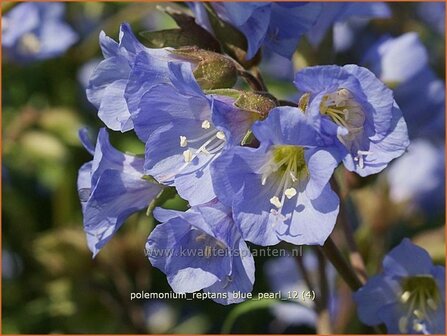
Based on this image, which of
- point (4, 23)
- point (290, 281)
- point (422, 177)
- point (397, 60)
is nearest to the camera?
point (397, 60)

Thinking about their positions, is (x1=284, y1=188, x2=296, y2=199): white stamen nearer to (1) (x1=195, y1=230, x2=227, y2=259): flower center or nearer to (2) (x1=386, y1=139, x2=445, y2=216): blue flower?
(1) (x1=195, y1=230, x2=227, y2=259): flower center

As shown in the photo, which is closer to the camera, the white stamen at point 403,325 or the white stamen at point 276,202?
the white stamen at point 276,202

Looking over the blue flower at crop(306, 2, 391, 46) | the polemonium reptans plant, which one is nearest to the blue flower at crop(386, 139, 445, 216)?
the blue flower at crop(306, 2, 391, 46)

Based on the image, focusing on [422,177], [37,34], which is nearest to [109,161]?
[37,34]

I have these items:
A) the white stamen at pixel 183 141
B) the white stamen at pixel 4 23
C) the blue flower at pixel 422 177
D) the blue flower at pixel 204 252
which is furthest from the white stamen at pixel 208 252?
the blue flower at pixel 422 177

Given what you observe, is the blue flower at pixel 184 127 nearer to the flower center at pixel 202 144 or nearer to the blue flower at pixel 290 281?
the flower center at pixel 202 144

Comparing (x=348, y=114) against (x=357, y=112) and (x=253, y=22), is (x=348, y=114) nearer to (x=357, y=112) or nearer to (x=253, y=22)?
(x=357, y=112)
